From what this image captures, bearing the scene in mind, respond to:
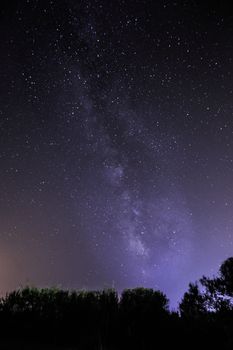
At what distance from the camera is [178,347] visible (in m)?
9.45

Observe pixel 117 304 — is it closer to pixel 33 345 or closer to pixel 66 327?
pixel 66 327

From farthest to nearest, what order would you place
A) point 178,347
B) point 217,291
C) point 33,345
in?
point 217,291, point 178,347, point 33,345

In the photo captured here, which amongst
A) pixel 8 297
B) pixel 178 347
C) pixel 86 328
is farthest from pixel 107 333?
pixel 8 297

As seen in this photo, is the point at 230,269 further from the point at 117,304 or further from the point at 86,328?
the point at 86,328

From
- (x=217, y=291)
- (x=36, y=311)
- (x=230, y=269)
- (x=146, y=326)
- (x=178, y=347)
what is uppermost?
(x=230, y=269)

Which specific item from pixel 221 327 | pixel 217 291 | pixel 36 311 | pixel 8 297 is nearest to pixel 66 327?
pixel 36 311

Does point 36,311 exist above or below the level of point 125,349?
above

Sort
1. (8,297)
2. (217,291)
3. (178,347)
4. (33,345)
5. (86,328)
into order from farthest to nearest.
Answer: (217,291)
(8,297)
(86,328)
(178,347)
(33,345)

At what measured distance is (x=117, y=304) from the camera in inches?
492

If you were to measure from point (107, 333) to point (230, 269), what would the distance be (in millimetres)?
23147

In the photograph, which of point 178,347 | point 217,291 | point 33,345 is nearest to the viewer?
point 33,345

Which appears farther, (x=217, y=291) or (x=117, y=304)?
(x=217, y=291)

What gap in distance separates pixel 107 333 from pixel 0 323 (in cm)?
398

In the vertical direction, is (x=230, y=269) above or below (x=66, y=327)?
above
